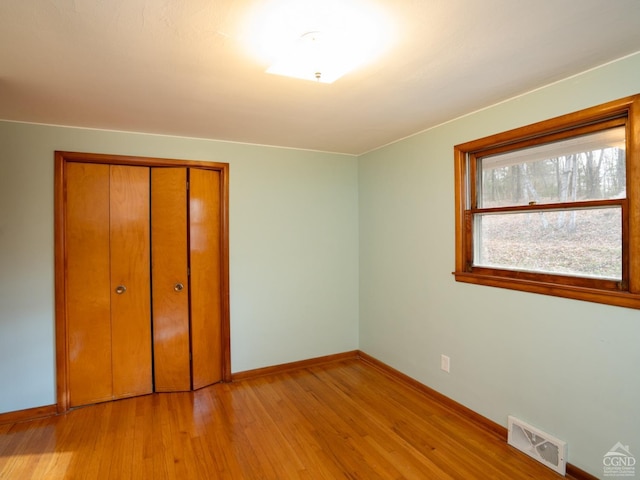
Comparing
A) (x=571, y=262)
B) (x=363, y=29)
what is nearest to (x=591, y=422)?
(x=571, y=262)

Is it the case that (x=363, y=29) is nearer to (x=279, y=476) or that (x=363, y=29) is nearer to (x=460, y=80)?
(x=460, y=80)

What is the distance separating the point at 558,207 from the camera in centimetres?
206

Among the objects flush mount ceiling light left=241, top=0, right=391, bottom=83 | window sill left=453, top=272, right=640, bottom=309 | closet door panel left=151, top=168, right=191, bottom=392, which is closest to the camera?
flush mount ceiling light left=241, top=0, right=391, bottom=83

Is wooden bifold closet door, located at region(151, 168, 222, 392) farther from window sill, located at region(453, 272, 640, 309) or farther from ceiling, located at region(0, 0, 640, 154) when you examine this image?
window sill, located at region(453, 272, 640, 309)

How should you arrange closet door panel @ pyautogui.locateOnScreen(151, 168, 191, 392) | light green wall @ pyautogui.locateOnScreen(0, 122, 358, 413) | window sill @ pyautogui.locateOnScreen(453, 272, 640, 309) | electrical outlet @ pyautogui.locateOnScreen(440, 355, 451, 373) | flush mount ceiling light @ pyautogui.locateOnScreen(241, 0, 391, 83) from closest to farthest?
flush mount ceiling light @ pyautogui.locateOnScreen(241, 0, 391, 83), window sill @ pyautogui.locateOnScreen(453, 272, 640, 309), light green wall @ pyautogui.locateOnScreen(0, 122, 358, 413), electrical outlet @ pyautogui.locateOnScreen(440, 355, 451, 373), closet door panel @ pyautogui.locateOnScreen(151, 168, 191, 392)

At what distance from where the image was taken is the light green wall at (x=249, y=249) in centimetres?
257

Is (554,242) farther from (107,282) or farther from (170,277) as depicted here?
(107,282)

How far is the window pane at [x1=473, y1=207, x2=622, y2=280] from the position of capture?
187cm

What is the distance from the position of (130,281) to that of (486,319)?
290cm

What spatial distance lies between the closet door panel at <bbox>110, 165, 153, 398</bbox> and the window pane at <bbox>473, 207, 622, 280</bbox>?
2792mm

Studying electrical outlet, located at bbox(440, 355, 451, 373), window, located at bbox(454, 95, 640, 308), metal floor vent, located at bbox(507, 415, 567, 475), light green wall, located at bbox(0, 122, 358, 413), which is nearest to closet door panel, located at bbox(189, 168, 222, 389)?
light green wall, located at bbox(0, 122, 358, 413)

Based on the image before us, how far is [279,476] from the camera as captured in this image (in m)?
1.97

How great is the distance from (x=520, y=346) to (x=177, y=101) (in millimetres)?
2754

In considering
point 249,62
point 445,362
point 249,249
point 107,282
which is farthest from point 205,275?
point 445,362
